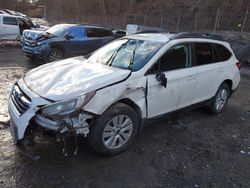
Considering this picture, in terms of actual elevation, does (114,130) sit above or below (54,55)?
above

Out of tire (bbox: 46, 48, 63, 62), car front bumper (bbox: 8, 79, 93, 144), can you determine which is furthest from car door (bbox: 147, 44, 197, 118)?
tire (bbox: 46, 48, 63, 62)

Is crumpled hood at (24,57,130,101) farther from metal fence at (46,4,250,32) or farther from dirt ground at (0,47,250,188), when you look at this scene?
metal fence at (46,4,250,32)

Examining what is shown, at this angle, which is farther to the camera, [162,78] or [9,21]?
[9,21]

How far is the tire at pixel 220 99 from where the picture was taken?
6021 mm

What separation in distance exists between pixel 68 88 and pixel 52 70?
827mm

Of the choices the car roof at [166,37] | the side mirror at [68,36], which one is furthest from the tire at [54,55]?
the car roof at [166,37]

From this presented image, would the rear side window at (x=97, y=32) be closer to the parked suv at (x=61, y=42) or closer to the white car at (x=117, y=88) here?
the parked suv at (x=61, y=42)

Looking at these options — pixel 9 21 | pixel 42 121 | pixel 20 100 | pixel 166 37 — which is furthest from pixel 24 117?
pixel 9 21

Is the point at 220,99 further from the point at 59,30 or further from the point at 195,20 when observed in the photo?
the point at 195,20

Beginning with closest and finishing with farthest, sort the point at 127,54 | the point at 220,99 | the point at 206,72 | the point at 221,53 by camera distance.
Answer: the point at 127,54, the point at 206,72, the point at 221,53, the point at 220,99

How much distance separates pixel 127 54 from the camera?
15.7 ft

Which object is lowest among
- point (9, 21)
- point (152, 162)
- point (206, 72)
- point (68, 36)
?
point (9, 21)

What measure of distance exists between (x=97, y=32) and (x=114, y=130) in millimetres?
9292

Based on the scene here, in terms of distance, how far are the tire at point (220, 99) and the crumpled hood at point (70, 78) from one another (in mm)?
2561
